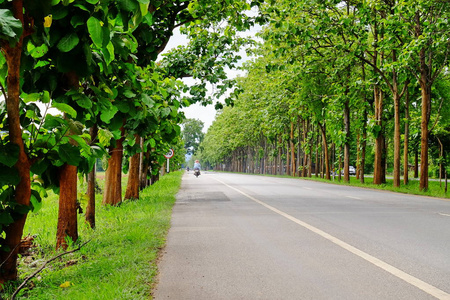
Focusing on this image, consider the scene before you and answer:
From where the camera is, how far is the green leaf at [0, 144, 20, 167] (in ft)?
10.4

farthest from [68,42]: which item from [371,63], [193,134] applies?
[193,134]

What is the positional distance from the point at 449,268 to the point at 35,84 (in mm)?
5073

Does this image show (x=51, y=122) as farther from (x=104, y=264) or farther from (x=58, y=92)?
(x=104, y=264)

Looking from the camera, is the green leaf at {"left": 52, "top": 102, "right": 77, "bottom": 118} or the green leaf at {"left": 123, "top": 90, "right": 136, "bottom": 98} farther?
the green leaf at {"left": 123, "top": 90, "right": 136, "bottom": 98}

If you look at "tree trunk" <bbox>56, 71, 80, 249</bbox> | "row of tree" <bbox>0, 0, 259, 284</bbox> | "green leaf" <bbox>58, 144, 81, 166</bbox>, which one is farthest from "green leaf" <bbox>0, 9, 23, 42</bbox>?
"tree trunk" <bbox>56, 71, 80, 249</bbox>

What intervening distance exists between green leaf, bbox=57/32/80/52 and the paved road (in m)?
2.45

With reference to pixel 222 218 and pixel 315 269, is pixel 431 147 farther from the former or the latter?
pixel 315 269

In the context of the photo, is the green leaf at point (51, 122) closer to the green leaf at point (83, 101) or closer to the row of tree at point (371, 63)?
the green leaf at point (83, 101)

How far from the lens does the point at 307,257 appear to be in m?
5.42

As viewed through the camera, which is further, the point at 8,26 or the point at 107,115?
the point at 107,115

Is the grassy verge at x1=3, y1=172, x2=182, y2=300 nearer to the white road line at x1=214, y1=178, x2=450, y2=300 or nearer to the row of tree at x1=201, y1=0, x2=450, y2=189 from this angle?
the white road line at x1=214, y1=178, x2=450, y2=300

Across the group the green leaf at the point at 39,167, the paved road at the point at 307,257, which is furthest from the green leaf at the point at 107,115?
the paved road at the point at 307,257

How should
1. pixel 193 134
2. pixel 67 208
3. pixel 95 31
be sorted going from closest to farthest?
pixel 95 31 → pixel 67 208 → pixel 193 134

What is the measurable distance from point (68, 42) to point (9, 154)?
1.20 meters
